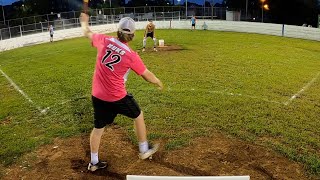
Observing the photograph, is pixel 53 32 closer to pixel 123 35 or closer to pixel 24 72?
pixel 24 72

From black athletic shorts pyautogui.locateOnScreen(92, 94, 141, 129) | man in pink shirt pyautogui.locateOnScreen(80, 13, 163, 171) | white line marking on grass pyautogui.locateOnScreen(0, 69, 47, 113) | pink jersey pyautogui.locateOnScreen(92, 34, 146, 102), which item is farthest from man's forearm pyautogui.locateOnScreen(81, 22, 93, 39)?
white line marking on grass pyautogui.locateOnScreen(0, 69, 47, 113)

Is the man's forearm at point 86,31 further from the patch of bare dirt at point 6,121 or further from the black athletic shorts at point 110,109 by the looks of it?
the patch of bare dirt at point 6,121

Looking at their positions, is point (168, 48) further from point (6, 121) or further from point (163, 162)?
point (163, 162)

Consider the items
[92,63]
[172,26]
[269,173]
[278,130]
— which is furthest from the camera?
[172,26]

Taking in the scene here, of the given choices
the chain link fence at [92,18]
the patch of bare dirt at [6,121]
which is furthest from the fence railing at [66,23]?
the patch of bare dirt at [6,121]

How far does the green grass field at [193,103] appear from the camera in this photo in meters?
7.32

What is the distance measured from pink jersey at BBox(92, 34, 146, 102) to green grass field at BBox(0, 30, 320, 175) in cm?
204

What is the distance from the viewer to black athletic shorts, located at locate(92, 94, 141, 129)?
17.4 ft

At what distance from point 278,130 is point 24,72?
40.7 feet

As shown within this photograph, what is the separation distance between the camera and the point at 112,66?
5062 mm

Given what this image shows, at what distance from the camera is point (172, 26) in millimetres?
42750

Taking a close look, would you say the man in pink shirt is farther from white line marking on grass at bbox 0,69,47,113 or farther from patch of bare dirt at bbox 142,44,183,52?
patch of bare dirt at bbox 142,44,183,52

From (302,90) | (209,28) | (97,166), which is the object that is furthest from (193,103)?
(209,28)

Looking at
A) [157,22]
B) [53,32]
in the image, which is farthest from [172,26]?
[53,32]
